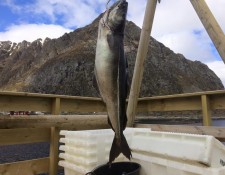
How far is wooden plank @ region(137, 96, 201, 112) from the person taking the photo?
5058mm

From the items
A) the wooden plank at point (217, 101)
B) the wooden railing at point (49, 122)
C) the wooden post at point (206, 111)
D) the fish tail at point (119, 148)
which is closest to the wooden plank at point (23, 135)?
the wooden railing at point (49, 122)

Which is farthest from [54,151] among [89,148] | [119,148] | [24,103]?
[119,148]

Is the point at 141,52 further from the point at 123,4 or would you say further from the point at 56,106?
the point at 123,4

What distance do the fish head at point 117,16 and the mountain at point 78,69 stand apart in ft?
226

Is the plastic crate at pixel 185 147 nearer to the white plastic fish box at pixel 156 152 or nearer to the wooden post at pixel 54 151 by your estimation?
the white plastic fish box at pixel 156 152

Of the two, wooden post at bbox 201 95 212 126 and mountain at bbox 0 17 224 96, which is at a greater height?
mountain at bbox 0 17 224 96

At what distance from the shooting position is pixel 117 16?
5.74 ft

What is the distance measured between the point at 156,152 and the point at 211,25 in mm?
2485

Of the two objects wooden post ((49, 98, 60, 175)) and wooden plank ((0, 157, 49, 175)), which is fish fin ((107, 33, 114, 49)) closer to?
wooden plank ((0, 157, 49, 175))

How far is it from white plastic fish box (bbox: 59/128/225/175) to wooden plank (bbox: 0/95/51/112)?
0.68m

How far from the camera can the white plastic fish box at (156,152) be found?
272 centimetres

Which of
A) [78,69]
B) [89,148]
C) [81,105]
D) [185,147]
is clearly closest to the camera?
[185,147]

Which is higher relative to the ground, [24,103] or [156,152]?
[24,103]

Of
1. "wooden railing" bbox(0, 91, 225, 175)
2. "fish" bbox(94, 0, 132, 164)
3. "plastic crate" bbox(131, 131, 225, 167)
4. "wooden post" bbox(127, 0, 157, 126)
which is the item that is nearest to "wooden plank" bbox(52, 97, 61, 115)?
"wooden railing" bbox(0, 91, 225, 175)
